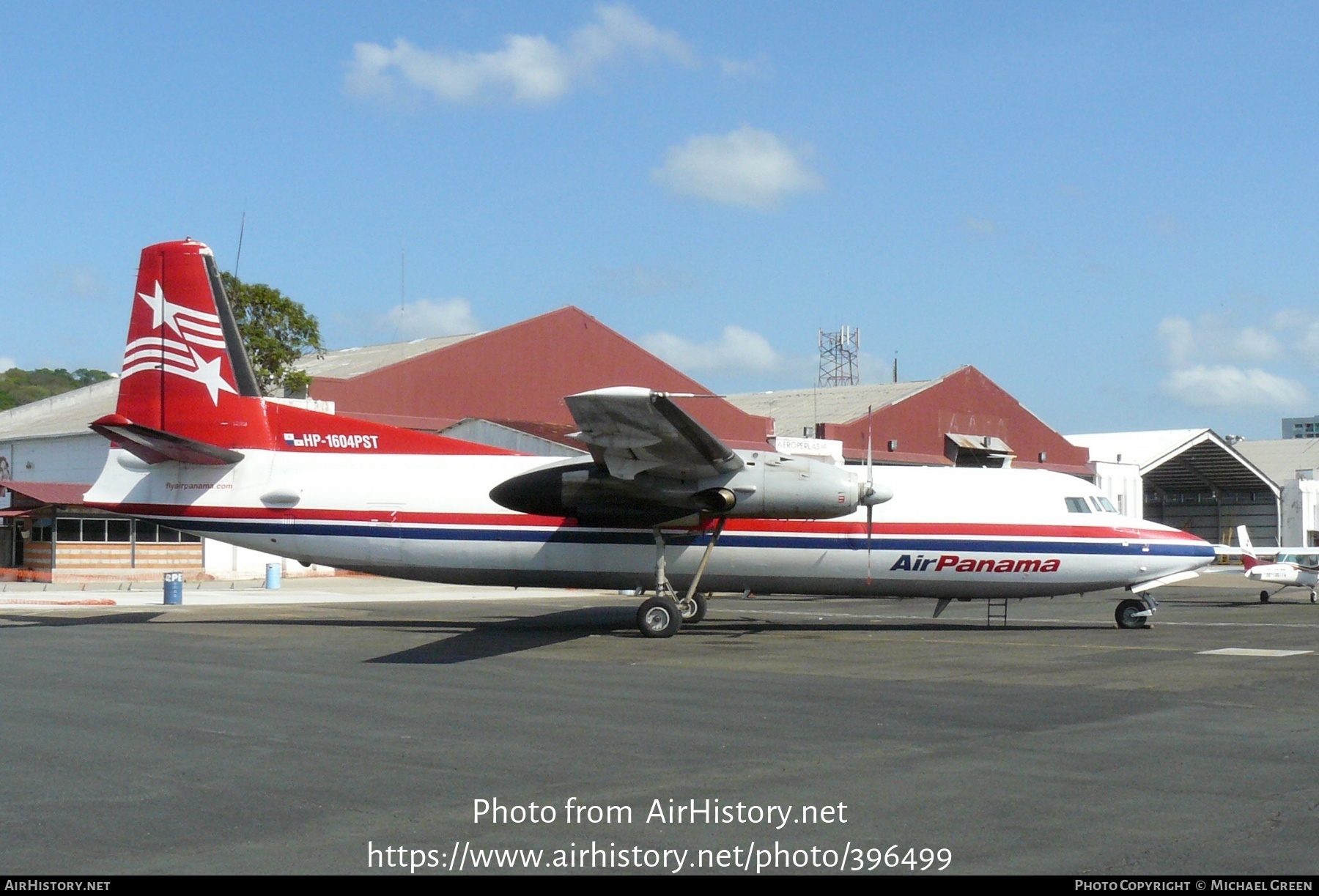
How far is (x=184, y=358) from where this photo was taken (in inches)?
870

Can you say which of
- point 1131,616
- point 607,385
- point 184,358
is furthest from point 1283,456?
point 184,358

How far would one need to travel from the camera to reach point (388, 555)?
21672 millimetres

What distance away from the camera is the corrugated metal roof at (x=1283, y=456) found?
86500mm

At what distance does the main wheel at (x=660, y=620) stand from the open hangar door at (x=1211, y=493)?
50748 millimetres

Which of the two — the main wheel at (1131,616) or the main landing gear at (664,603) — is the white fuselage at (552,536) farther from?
the main wheel at (1131,616)

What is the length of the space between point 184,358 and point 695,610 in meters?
10.7

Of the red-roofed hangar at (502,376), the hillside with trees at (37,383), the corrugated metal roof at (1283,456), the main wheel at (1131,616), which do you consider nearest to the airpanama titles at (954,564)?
the main wheel at (1131,616)

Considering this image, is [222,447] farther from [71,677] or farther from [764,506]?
[764,506]

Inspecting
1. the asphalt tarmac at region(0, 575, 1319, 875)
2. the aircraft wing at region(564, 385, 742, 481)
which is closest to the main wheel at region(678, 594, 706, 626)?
the asphalt tarmac at region(0, 575, 1319, 875)

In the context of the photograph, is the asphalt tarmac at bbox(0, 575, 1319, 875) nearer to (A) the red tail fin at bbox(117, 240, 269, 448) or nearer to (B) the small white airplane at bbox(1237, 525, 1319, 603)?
(A) the red tail fin at bbox(117, 240, 269, 448)

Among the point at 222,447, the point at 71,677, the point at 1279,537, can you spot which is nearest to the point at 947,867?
the point at 71,677

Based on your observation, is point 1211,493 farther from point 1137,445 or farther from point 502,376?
point 502,376

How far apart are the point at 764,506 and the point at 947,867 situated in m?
14.0

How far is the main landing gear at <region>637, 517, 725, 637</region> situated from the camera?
20.8 m
